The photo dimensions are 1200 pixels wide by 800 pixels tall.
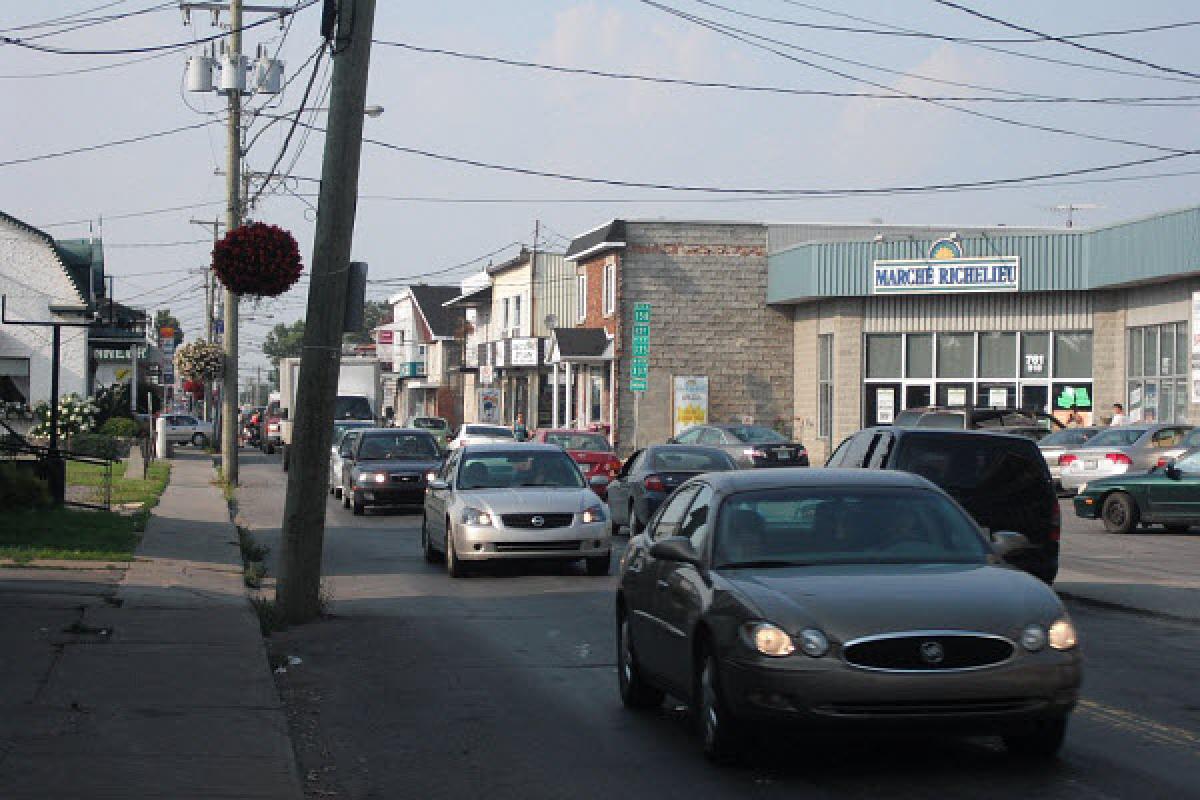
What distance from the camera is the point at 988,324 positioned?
161 ft

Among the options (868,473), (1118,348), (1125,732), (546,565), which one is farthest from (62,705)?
(1118,348)

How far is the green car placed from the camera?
977 inches

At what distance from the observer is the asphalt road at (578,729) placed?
795 cm

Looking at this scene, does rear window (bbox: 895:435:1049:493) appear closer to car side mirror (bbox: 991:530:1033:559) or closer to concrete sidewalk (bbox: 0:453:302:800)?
car side mirror (bbox: 991:530:1033:559)

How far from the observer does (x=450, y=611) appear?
15.9 meters

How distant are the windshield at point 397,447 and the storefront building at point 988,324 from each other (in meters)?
19.9

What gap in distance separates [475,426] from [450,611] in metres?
26.2

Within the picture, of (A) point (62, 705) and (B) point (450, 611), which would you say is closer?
(A) point (62, 705)

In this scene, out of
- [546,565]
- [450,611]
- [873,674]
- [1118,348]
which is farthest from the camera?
[1118,348]

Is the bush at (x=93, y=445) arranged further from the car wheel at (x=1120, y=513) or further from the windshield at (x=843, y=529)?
the windshield at (x=843, y=529)

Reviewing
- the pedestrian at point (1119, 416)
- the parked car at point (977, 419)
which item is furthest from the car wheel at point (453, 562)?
the pedestrian at point (1119, 416)

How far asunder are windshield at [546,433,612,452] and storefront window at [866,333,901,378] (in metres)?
18.6

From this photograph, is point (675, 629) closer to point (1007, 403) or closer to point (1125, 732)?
point (1125, 732)

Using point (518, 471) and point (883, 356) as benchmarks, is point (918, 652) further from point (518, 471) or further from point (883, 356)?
point (883, 356)
